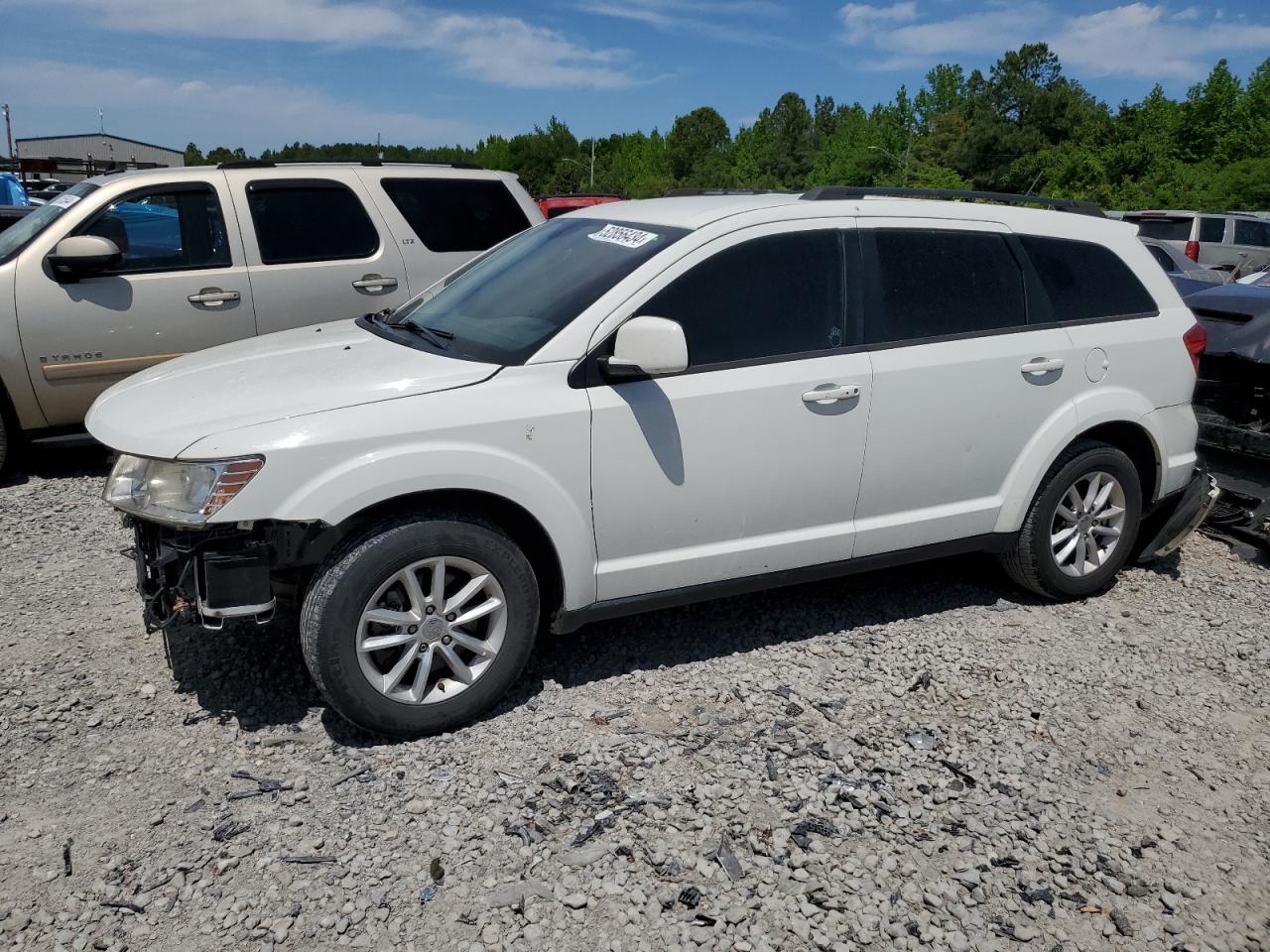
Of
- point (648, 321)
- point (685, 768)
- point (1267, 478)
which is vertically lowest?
point (685, 768)

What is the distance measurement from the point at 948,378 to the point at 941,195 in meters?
0.91

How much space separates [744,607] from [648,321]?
5.86ft

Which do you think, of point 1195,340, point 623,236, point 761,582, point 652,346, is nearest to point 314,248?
point 623,236

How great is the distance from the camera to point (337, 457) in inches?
131

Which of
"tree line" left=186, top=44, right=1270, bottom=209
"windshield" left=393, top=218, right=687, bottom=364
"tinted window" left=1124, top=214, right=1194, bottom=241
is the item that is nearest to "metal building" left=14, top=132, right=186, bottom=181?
"tree line" left=186, top=44, right=1270, bottom=209

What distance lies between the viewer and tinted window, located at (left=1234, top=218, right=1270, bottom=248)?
1925 centimetres

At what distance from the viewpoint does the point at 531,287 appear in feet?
13.6

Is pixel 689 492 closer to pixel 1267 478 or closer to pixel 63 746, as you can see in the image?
pixel 63 746

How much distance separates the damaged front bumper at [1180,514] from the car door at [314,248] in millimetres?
5000

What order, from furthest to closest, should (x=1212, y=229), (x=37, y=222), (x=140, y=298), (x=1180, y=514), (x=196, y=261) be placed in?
(x=1212, y=229) < (x=196, y=261) < (x=37, y=222) < (x=140, y=298) < (x=1180, y=514)

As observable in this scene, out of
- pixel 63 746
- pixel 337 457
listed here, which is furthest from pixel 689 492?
pixel 63 746

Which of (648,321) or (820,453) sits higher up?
(648,321)

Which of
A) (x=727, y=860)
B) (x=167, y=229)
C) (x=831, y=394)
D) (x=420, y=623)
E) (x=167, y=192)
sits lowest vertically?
(x=727, y=860)

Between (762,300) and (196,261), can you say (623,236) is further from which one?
(196,261)
